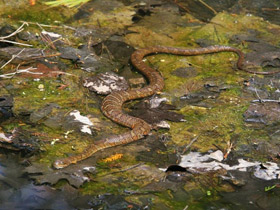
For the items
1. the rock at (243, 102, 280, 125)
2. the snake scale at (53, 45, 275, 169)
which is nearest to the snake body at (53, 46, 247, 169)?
the snake scale at (53, 45, 275, 169)

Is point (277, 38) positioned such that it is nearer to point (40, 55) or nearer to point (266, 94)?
point (266, 94)

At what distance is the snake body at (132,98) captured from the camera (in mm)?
6982

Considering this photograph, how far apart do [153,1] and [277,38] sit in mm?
A: 4234

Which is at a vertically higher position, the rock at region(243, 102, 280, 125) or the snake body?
the rock at region(243, 102, 280, 125)

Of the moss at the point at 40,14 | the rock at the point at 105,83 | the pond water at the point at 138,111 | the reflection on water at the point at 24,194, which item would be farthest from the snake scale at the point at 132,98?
the moss at the point at 40,14

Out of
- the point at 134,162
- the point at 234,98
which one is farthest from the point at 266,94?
the point at 134,162

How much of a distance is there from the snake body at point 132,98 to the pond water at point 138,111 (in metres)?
0.11

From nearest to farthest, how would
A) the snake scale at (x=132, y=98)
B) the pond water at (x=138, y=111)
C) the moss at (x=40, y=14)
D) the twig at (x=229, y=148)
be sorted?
the pond water at (x=138, y=111) < the snake scale at (x=132, y=98) < the twig at (x=229, y=148) < the moss at (x=40, y=14)

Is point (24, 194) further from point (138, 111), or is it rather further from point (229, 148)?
point (229, 148)

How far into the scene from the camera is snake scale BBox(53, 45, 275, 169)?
6.98 meters

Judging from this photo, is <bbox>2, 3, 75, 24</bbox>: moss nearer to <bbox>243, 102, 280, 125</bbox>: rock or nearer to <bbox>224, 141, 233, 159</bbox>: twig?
<bbox>243, 102, 280, 125</bbox>: rock

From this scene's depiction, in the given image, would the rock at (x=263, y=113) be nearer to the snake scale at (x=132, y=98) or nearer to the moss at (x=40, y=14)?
the snake scale at (x=132, y=98)

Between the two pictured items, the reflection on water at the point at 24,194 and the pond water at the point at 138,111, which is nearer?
the reflection on water at the point at 24,194

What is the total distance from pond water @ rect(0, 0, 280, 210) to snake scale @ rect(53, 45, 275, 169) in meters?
0.11
